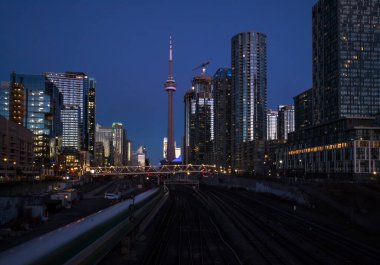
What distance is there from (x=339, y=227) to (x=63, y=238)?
39.8 m

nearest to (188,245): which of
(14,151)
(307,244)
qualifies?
(307,244)

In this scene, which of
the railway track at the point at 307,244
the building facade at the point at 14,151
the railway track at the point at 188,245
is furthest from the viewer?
the building facade at the point at 14,151

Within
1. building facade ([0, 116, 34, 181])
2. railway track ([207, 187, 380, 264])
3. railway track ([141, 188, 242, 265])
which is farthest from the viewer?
building facade ([0, 116, 34, 181])

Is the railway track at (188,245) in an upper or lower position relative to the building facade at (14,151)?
lower

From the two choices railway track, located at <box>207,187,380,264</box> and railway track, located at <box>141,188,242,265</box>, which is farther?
railway track, located at <box>207,187,380,264</box>

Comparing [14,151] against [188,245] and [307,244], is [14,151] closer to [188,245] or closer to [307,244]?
[188,245]

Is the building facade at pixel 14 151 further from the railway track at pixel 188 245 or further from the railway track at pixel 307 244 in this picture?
the railway track at pixel 307 244

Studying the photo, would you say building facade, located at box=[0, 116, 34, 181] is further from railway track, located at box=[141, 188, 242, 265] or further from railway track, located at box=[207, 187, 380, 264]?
railway track, located at box=[207, 187, 380, 264]

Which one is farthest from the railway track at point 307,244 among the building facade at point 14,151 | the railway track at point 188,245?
the building facade at point 14,151

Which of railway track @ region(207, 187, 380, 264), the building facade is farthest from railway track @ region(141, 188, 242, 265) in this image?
the building facade

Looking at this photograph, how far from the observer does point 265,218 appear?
61281mm

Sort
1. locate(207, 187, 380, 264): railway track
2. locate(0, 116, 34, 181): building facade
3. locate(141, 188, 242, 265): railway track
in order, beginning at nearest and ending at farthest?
locate(141, 188, 242, 265): railway track → locate(207, 187, 380, 264): railway track → locate(0, 116, 34, 181): building facade

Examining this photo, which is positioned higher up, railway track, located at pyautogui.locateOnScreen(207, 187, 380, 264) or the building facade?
the building facade

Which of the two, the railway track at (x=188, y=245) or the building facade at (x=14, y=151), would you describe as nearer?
the railway track at (x=188, y=245)
